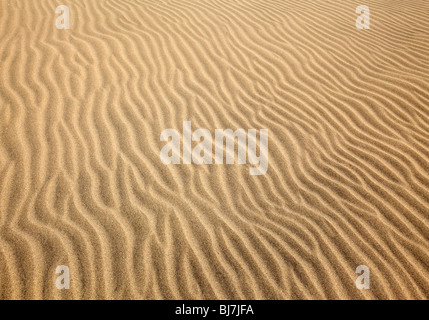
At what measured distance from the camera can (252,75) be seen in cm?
457

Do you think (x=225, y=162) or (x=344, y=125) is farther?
(x=344, y=125)

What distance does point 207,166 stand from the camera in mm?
3346

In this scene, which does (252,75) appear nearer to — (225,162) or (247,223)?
(225,162)

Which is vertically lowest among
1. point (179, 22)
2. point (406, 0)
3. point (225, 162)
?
point (225, 162)

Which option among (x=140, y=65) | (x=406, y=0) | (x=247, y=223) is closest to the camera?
(x=247, y=223)

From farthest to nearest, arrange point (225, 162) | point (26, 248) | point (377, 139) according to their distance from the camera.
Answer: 1. point (377, 139)
2. point (225, 162)
3. point (26, 248)

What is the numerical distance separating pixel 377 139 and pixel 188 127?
2257mm

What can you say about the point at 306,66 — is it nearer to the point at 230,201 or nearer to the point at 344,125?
the point at 344,125

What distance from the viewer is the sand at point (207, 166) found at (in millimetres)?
2508

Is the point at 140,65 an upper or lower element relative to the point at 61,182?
upper

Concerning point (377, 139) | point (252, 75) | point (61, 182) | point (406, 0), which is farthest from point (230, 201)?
point (406, 0)

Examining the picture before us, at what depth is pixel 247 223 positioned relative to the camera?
9.37 ft

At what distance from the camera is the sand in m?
2.51

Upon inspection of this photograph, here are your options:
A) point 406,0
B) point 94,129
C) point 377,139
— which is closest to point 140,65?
Answer: point 94,129
